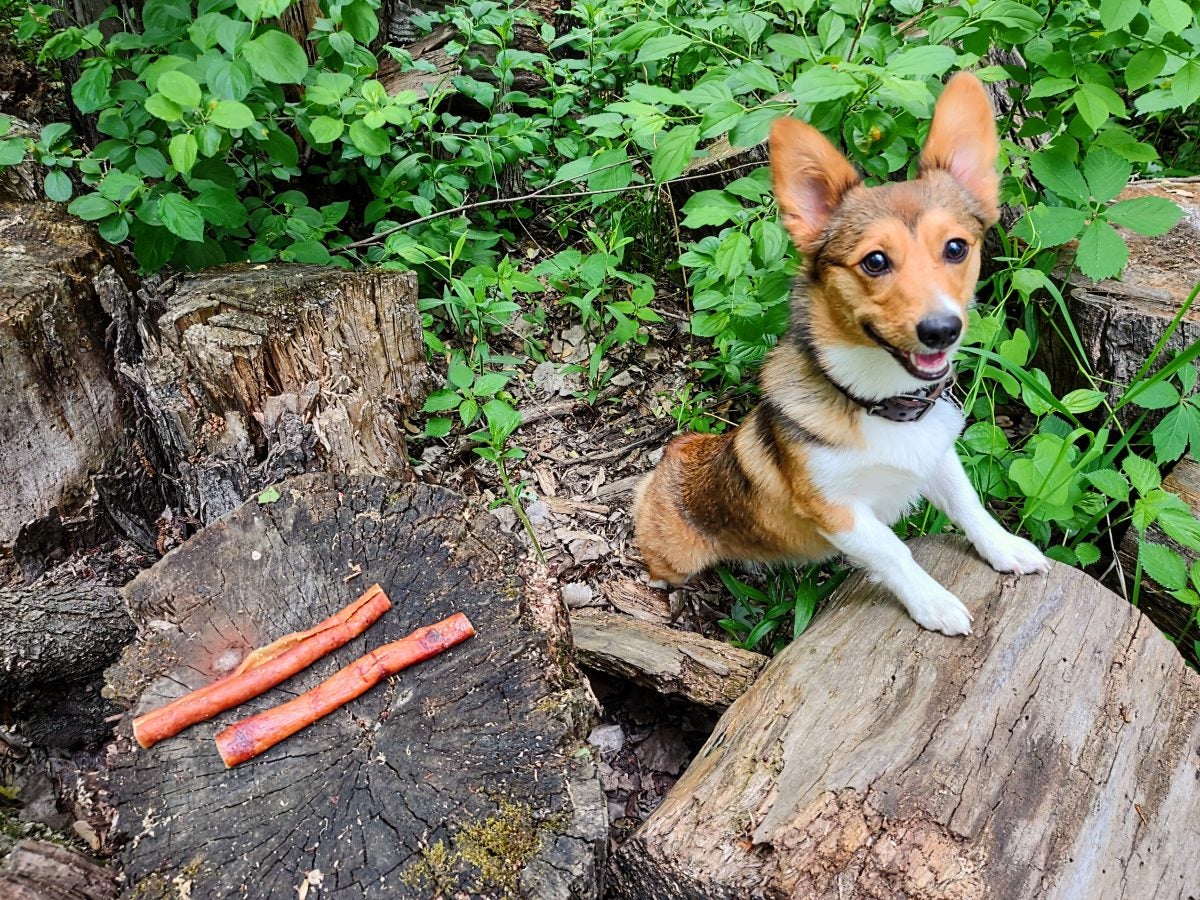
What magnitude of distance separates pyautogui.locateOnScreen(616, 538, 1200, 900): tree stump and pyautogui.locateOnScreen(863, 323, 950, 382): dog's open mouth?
0.86 metres

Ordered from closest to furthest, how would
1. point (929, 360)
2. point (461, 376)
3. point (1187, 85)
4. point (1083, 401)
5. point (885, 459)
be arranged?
point (929, 360)
point (885, 459)
point (1187, 85)
point (1083, 401)
point (461, 376)

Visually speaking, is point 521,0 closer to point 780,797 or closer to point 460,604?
point 460,604

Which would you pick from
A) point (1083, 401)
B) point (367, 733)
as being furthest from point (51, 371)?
point (1083, 401)

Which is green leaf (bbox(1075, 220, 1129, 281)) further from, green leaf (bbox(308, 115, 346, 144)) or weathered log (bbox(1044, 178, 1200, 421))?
green leaf (bbox(308, 115, 346, 144))

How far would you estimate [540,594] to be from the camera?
234 cm

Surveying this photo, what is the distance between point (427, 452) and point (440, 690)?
208 centimetres

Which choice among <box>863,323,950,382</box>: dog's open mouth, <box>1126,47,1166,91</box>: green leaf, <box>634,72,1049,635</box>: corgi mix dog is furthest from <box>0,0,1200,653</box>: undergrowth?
<box>863,323,950,382</box>: dog's open mouth

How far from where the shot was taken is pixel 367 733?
2027mm

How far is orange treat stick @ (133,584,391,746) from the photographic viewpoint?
1996mm

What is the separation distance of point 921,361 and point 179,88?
2.63m

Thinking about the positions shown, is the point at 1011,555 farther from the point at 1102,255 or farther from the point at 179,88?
the point at 179,88

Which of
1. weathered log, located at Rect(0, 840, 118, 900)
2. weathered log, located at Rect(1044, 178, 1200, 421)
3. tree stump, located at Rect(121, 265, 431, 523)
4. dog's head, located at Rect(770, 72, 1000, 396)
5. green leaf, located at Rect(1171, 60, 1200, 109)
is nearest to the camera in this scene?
weathered log, located at Rect(0, 840, 118, 900)

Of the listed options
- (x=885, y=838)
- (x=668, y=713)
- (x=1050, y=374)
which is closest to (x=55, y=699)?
(x=668, y=713)

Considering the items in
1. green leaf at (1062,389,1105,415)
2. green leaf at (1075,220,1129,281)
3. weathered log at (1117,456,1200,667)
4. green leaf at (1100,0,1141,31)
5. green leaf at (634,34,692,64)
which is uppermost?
green leaf at (634,34,692,64)
